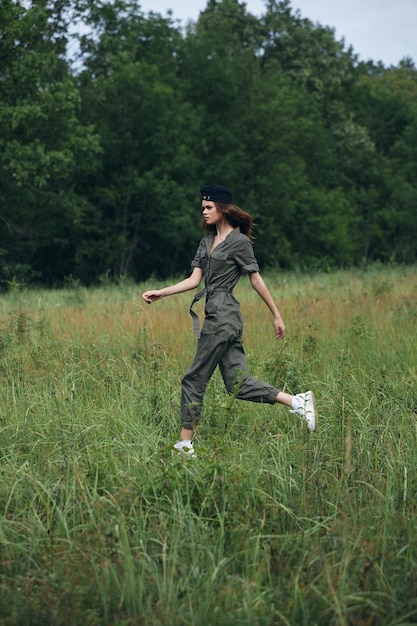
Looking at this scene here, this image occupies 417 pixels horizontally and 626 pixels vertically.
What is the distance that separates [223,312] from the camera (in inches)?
217

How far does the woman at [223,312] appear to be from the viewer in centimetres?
549

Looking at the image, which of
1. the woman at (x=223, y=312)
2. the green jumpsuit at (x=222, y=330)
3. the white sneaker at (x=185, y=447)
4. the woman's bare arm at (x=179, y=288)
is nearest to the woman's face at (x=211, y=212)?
the woman at (x=223, y=312)

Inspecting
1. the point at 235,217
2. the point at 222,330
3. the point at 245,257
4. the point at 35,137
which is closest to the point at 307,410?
the point at 222,330

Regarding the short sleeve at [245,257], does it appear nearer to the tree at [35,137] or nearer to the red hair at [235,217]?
the red hair at [235,217]

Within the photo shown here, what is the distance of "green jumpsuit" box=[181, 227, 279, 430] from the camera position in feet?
18.0

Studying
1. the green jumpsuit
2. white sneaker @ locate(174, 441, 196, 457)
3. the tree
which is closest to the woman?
the green jumpsuit

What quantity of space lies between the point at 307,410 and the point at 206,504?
5.05 ft

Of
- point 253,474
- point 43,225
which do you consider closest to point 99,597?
point 253,474

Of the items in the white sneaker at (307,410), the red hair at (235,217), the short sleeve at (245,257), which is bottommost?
the white sneaker at (307,410)

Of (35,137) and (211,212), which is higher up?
(35,137)

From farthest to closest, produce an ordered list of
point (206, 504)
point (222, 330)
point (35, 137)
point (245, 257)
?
point (35, 137) → point (245, 257) → point (222, 330) → point (206, 504)

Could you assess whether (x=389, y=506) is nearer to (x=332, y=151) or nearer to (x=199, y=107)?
(x=199, y=107)

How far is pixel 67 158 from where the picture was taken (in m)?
27.8

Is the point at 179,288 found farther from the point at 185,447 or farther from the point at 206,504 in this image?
the point at 206,504
